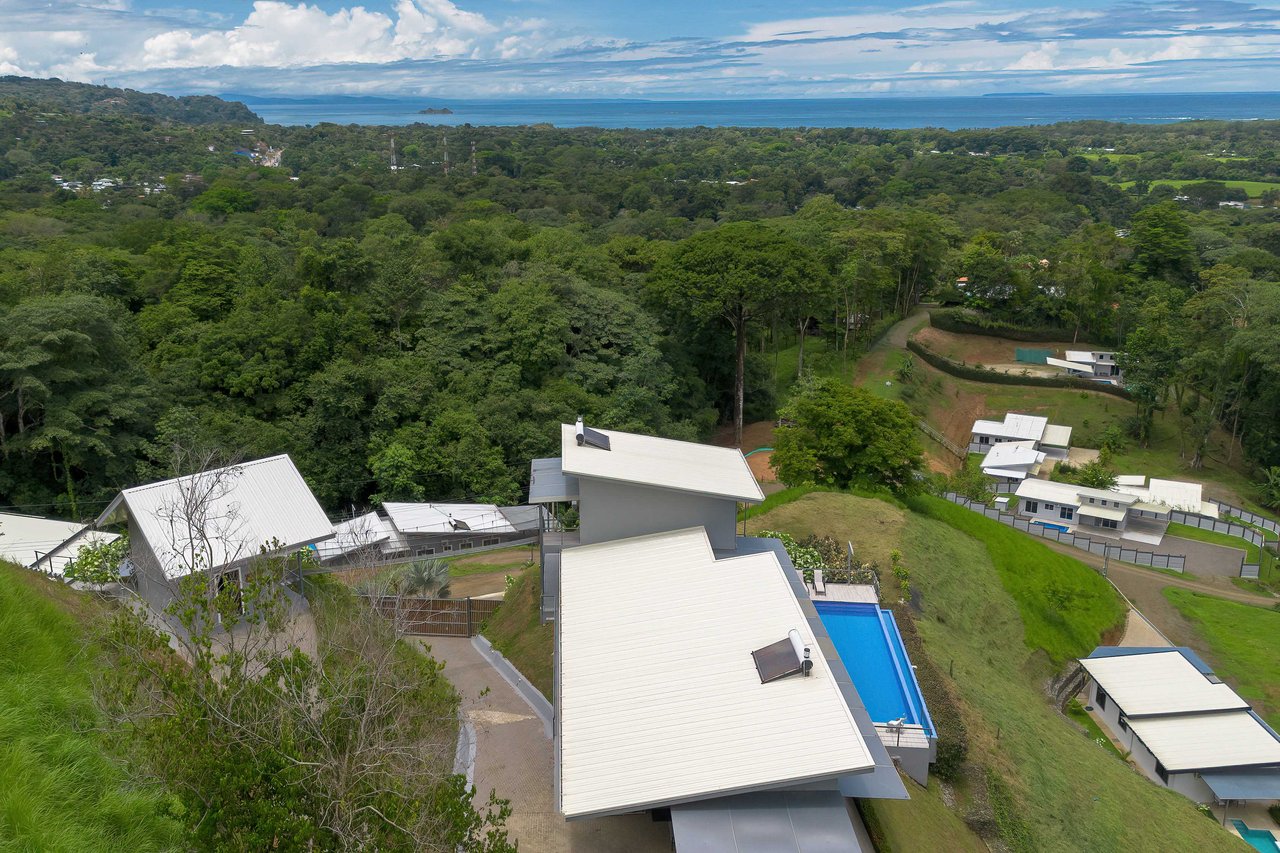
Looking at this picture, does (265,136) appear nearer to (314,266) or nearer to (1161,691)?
(314,266)

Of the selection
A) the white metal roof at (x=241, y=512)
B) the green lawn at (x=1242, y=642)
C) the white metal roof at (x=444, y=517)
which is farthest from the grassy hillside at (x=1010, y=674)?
the white metal roof at (x=241, y=512)

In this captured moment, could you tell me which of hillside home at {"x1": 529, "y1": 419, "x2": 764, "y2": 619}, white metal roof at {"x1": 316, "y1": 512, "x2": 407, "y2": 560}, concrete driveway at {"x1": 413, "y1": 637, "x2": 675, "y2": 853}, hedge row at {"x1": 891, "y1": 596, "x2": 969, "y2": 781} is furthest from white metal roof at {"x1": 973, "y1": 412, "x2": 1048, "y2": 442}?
concrete driveway at {"x1": 413, "y1": 637, "x2": 675, "y2": 853}

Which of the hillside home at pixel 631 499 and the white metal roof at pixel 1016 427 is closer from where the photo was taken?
the hillside home at pixel 631 499

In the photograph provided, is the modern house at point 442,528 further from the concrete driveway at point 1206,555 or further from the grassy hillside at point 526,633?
the concrete driveway at point 1206,555

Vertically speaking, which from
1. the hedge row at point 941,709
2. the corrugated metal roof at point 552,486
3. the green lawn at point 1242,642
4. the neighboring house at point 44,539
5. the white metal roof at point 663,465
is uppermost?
the white metal roof at point 663,465

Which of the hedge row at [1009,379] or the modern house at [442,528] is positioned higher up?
the modern house at [442,528]

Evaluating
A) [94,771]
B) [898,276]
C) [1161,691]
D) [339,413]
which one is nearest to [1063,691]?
[1161,691]
